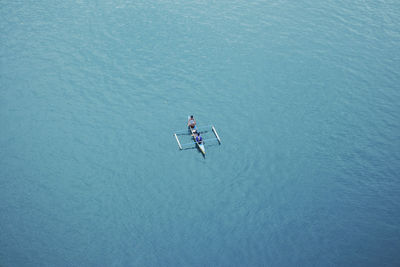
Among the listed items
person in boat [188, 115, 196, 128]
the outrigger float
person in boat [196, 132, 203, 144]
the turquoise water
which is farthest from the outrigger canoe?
the turquoise water

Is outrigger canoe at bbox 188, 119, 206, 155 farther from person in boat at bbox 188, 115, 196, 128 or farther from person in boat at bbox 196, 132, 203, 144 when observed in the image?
person in boat at bbox 188, 115, 196, 128

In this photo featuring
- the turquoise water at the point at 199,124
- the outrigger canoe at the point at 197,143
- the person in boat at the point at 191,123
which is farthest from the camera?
the person in boat at the point at 191,123

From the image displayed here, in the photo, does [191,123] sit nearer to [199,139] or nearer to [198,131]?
[198,131]

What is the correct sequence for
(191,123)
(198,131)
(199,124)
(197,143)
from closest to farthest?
(197,143) → (191,123) → (198,131) → (199,124)

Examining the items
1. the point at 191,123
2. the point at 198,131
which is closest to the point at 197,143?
the point at 198,131

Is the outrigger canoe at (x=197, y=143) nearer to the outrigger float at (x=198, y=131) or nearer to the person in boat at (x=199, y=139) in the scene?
the outrigger float at (x=198, y=131)

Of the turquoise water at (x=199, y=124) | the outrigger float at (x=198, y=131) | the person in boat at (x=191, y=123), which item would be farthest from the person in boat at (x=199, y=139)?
the person in boat at (x=191, y=123)

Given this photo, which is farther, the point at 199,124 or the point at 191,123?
the point at 199,124

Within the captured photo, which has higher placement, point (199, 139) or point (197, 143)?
point (199, 139)

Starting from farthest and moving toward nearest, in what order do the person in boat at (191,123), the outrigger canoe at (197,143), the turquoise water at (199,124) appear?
the person in boat at (191,123)
the outrigger canoe at (197,143)
the turquoise water at (199,124)
